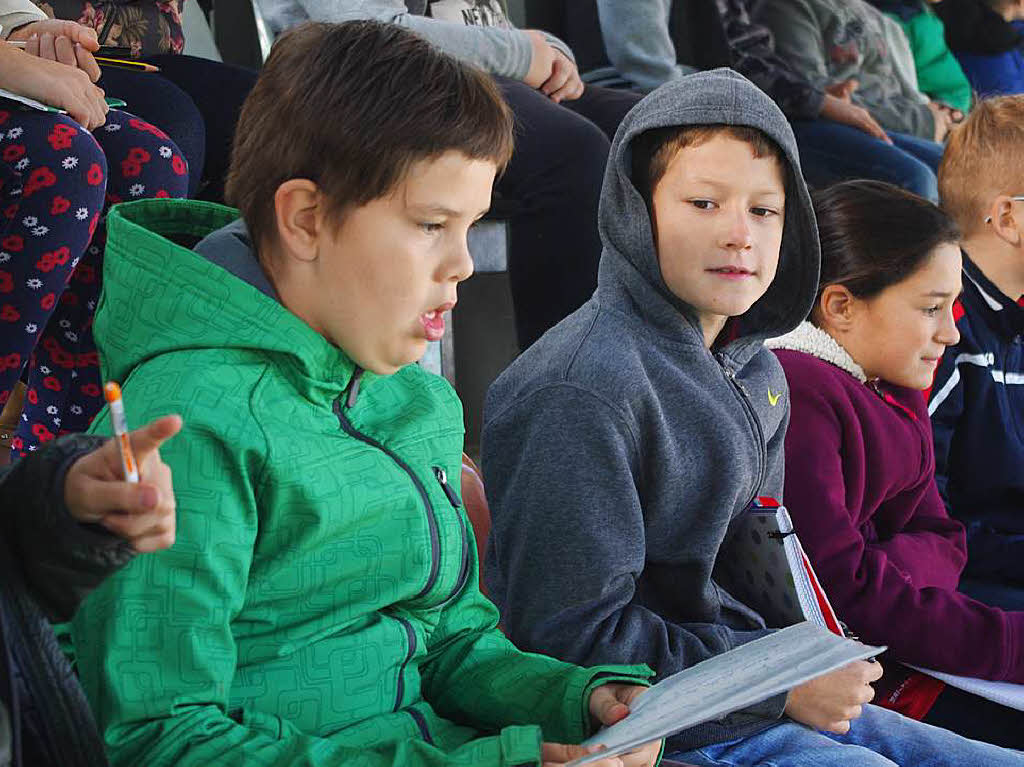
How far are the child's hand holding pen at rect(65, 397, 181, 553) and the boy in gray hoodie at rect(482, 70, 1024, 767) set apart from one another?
27.6 inches

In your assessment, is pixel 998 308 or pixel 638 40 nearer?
pixel 998 308

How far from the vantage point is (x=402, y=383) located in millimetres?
1347

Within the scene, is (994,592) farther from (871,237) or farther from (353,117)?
(353,117)

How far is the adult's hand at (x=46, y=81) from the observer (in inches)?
70.7

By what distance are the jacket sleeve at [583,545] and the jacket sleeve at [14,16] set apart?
1.05 metres

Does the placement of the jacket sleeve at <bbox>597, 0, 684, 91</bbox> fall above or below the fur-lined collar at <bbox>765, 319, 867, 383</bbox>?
above

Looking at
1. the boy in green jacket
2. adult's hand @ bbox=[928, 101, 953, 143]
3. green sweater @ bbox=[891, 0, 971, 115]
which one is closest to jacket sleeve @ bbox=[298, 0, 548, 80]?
the boy in green jacket

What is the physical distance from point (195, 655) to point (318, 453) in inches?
8.2

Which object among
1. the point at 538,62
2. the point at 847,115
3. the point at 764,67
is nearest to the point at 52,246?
the point at 538,62

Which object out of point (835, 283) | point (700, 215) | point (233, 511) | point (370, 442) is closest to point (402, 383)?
point (370, 442)

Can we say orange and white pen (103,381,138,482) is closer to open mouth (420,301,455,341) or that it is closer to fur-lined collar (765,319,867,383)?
open mouth (420,301,455,341)

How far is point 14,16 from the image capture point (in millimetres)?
2025

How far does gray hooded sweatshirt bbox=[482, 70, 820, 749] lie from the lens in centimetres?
152

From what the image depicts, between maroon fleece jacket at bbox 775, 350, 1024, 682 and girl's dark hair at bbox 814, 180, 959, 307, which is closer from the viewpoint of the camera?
maroon fleece jacket at bbox 775, 350, 1024, 682
